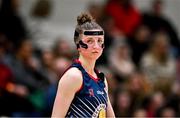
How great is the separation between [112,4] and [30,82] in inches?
121

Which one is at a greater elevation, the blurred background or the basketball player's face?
the basketball player's face

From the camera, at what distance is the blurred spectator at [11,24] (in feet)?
35.7

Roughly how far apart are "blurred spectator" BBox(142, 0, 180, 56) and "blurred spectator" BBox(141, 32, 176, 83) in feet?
2.55

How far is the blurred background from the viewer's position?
9.65 meters

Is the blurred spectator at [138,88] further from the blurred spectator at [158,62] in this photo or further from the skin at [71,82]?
the skin at [71,82]

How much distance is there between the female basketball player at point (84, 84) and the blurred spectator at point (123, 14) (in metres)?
6.91

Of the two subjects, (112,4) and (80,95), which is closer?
(80,95)

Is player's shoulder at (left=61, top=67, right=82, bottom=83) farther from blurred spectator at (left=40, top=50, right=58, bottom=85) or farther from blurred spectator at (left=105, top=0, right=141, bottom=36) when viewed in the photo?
blurred spectator at (left=105, top=0, right=141, bottom=36)

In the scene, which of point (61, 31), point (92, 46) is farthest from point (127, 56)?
point (92, 46)

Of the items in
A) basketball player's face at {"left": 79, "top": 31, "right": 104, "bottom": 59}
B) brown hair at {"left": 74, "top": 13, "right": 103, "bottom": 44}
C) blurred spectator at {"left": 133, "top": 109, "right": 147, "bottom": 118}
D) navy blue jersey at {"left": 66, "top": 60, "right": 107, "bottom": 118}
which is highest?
brown hair at {"left": 74, "top": 13, "right": 103, "bottom": 44}

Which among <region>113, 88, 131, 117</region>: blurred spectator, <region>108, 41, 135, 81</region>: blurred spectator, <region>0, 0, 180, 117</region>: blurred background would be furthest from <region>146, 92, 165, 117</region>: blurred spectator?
<region>108, 41, 135, 81</region>: blurred spectator

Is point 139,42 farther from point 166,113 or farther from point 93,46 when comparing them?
point 93,46

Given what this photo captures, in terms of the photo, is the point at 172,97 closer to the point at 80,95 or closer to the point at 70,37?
the point at 70,37

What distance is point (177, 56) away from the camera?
1253cm
